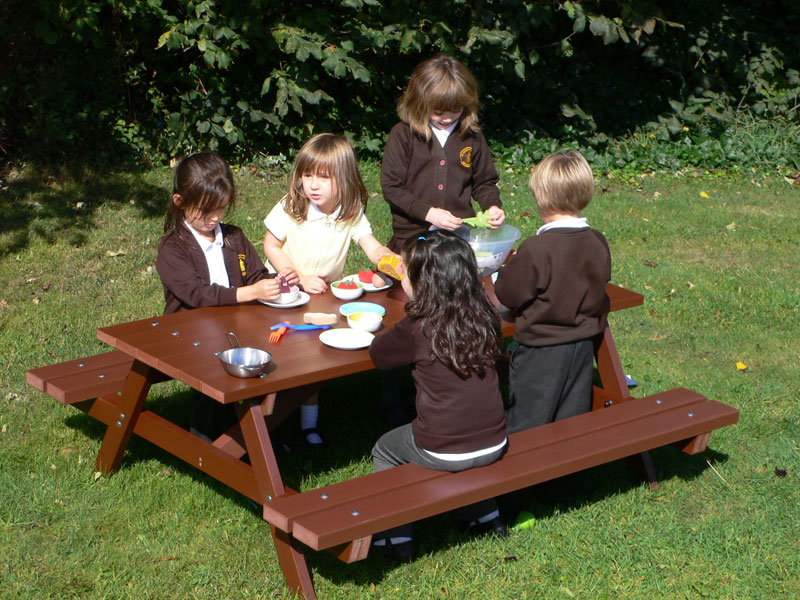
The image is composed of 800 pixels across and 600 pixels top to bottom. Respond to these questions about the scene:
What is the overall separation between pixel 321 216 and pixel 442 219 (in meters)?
0.60

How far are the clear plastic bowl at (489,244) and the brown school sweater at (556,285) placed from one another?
0.24m

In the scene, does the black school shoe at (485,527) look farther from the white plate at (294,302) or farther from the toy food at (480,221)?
the toy food at (480,221)

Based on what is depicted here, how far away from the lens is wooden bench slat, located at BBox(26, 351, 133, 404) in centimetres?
405

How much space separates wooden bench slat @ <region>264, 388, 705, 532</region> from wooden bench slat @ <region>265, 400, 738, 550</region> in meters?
0.02

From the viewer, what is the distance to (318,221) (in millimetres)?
4543

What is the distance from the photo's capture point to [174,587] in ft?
11.3

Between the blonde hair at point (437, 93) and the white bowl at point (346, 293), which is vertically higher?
the blonde hair at point (437, 93)

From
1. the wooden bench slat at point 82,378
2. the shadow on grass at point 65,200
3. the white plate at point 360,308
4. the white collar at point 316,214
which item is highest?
the white collar at point 316,214

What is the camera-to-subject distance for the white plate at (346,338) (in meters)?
3.59

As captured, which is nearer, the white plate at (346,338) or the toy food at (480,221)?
the white plate at (346,338)

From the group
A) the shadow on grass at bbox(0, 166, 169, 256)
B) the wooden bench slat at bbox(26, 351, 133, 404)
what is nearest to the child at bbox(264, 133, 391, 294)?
the wooden bench slat at bbox(26, 351, 133, 404)

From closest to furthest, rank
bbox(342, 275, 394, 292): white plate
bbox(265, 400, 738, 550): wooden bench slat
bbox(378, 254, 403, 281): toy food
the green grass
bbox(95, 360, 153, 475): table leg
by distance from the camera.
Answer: bbox(265, 400, 738, 550): wooden bench slat < the green grass < bbox(95, 360, 153, 475): table leg < bbox(378, 254, 403, 281): toy food < bbox(342, 275, 394, 292): white plate

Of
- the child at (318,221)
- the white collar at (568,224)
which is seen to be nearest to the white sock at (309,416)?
the child at (318,221)

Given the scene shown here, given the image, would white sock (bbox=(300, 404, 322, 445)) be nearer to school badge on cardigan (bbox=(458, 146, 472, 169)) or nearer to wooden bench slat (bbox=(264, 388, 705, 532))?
wooden bench slat (bbox=(264, 388, 705, 532))
